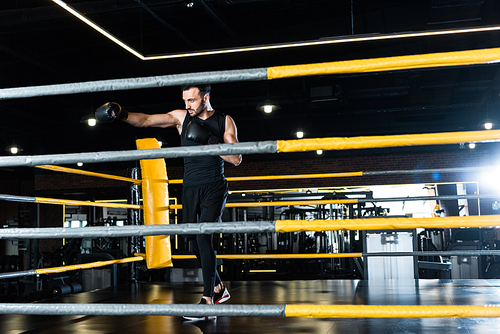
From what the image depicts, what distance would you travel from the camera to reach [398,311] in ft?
3.83

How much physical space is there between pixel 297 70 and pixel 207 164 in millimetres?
1250

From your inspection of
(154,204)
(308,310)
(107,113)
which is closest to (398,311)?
(308,310)

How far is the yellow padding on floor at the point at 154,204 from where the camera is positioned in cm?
328

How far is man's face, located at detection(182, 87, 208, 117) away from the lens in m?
2.36

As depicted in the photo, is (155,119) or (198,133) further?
(155,119)

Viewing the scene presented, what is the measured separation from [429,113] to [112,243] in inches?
294

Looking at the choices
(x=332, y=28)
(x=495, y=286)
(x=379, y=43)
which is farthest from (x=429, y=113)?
(x=495, y=286)

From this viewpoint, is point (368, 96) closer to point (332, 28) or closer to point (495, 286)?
point (332, 28)

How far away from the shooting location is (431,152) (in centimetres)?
1087

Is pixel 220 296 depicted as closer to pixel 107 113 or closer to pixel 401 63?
pixel 107 113

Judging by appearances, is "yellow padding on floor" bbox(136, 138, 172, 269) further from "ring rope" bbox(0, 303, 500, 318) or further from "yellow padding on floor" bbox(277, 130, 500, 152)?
"yellow padding on floor" bbox(277, 130, 500, 152)

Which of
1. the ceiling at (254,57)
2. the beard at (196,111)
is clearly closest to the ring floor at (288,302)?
the beard at (196,111)

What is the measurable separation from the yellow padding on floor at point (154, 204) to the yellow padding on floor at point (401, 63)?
82.8 inches

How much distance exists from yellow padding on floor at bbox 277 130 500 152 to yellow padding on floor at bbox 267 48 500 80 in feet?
0.62
